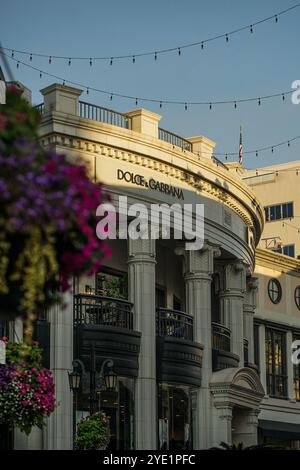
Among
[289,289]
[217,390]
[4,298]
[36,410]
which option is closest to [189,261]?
[217,390]

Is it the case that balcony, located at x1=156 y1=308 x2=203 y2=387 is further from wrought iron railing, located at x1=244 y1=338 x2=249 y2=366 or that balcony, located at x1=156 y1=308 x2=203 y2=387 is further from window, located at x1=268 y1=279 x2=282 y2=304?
window, located at x1=268 y1=279 x2=282 y2=304

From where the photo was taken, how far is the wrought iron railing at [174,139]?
35781 millimetres

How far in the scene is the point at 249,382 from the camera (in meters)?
39.0

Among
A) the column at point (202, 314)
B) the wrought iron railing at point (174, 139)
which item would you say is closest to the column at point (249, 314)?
the column at point (202, 314)

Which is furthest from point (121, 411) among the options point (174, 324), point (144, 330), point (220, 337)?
point (220, 337)

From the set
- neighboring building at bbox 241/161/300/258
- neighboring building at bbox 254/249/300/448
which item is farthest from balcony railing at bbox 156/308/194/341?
neighboring building at bbox 241/161/300/258

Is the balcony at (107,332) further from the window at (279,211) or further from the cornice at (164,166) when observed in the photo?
the window at (279,211)

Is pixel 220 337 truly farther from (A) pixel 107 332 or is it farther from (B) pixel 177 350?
(A) pixel 107 332

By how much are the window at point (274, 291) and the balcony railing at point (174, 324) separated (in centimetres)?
1913

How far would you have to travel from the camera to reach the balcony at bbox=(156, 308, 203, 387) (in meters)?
34.3

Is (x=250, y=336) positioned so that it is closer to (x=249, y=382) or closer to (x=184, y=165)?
(x=249, y=382)

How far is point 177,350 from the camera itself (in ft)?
114

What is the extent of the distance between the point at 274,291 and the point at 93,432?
28.7m

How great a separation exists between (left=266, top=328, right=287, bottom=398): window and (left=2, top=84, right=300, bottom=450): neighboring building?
1255 cm
